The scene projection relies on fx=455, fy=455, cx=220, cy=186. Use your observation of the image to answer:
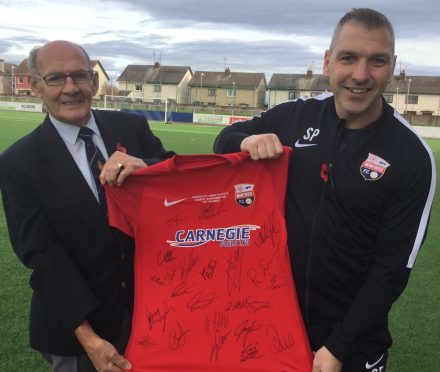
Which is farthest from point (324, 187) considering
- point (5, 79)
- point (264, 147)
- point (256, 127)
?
point (5, 79)

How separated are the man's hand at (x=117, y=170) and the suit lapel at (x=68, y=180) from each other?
16 centimetres

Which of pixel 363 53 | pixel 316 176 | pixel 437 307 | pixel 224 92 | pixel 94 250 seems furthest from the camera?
pixel 224 92

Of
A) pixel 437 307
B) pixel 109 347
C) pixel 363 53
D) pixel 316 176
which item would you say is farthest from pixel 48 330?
pixel 437 307

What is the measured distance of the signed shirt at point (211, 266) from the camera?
2.12 m

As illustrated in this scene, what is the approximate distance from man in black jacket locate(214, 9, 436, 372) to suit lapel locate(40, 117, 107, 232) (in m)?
0.78

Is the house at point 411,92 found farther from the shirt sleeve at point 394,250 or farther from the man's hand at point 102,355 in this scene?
the man's hand at point 102,355

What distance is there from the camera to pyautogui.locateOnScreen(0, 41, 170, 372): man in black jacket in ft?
6.81

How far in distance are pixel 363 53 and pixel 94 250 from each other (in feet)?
5.08

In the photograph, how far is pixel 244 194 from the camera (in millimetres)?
2201

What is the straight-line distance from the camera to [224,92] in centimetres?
7038

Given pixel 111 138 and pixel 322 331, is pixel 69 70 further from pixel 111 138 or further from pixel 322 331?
pixel 322 331

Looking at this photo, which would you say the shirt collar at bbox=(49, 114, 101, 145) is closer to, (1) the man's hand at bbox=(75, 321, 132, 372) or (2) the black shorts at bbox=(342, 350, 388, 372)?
(1) the man's hand at bbox=(75, 321, 132, 372)

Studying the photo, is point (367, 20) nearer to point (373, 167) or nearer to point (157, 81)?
point (373, 167)

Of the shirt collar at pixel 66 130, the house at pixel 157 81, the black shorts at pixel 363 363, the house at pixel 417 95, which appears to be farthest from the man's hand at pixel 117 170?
the house at pixel 157 81
